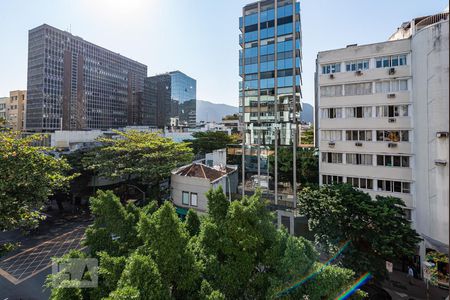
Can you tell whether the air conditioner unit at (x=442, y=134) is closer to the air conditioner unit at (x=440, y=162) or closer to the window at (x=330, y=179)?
the air conditioner unit at (x=440, y=162)

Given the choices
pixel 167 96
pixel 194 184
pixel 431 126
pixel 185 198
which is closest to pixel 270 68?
pixel 194 184

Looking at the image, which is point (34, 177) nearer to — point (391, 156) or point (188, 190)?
point (188, 190)

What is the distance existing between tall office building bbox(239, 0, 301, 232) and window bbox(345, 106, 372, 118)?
8.36m

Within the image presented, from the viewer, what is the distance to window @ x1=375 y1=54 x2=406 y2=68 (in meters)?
22.9

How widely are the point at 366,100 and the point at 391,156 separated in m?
5.93

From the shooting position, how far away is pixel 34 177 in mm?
13766

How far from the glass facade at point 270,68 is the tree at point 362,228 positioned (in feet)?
58.6

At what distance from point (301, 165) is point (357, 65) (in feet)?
42.3

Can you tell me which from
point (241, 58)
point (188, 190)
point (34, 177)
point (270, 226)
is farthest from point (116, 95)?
point (270, 226)

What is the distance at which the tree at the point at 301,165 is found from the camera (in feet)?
99.6

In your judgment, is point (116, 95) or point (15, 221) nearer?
point (15, 221)

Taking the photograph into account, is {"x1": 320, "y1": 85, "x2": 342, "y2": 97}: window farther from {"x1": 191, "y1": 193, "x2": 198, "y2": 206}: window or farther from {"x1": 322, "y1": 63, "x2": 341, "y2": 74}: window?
{"x1": 191, "y1": 193, "x2": 198, "y2": 206}: window

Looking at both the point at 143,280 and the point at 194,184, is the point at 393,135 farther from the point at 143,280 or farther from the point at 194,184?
the point at 143,280

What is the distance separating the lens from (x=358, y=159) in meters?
25.0
